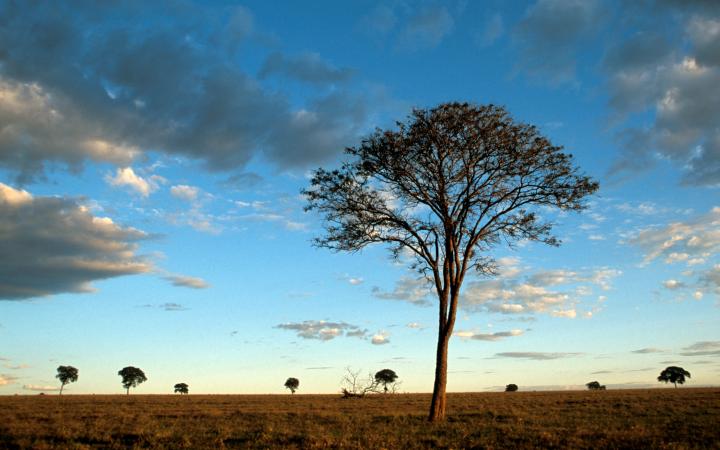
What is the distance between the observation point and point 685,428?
18000mm

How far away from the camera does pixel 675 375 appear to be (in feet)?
321

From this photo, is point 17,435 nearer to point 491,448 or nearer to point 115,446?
point 115,446

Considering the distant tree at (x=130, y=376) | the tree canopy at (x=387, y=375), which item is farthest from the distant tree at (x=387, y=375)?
the distant tree at (x=130, y=376)

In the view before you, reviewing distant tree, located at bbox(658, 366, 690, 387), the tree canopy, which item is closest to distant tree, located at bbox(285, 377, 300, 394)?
the tree canopy

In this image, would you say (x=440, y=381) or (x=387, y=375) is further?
(x=387, y=375)

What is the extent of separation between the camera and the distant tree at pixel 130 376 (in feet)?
352

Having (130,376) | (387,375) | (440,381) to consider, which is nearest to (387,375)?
(387,375)

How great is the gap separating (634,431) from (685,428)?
3256mm

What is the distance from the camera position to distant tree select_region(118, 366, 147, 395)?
107 metres

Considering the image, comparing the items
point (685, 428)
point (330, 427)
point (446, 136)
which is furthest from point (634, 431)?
point (446, 136)

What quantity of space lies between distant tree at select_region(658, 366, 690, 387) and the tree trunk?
97729 millimetres

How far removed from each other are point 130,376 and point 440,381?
104 m

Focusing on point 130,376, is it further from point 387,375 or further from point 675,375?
point 675,375

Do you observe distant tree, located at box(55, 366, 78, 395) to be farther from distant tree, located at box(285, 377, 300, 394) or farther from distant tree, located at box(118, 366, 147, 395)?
distant tree, located at box(285, 377, 300, 394)
